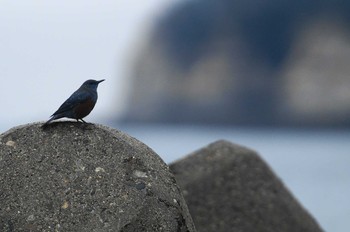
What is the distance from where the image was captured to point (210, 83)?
197 feet

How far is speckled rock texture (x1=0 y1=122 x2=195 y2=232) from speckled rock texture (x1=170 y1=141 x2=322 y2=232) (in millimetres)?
3028

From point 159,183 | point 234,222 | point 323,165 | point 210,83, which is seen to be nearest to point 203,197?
point 234,222

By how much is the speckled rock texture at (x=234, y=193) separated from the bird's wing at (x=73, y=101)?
10.1ft

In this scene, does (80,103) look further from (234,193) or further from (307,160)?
(307,160)

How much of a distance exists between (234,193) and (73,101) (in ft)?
11.2

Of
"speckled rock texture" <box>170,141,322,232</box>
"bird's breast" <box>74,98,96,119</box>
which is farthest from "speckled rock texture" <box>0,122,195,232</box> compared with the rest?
"speckled rock texture" <box>170,141,322,232</box>

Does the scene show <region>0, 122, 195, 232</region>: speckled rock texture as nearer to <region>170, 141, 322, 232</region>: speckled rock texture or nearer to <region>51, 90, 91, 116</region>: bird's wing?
<region>51, 90, 91, 116</region>: bird's wing

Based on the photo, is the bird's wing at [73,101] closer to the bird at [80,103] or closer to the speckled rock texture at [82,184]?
the bird at [80,103]

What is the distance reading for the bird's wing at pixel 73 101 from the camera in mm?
6359

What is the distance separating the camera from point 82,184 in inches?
242

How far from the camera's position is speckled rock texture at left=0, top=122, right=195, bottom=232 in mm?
6086

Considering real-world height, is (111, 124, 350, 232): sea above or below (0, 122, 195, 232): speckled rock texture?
below

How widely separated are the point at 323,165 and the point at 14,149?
70.0 metres

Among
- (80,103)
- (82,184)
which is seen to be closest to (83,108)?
(80,103)
